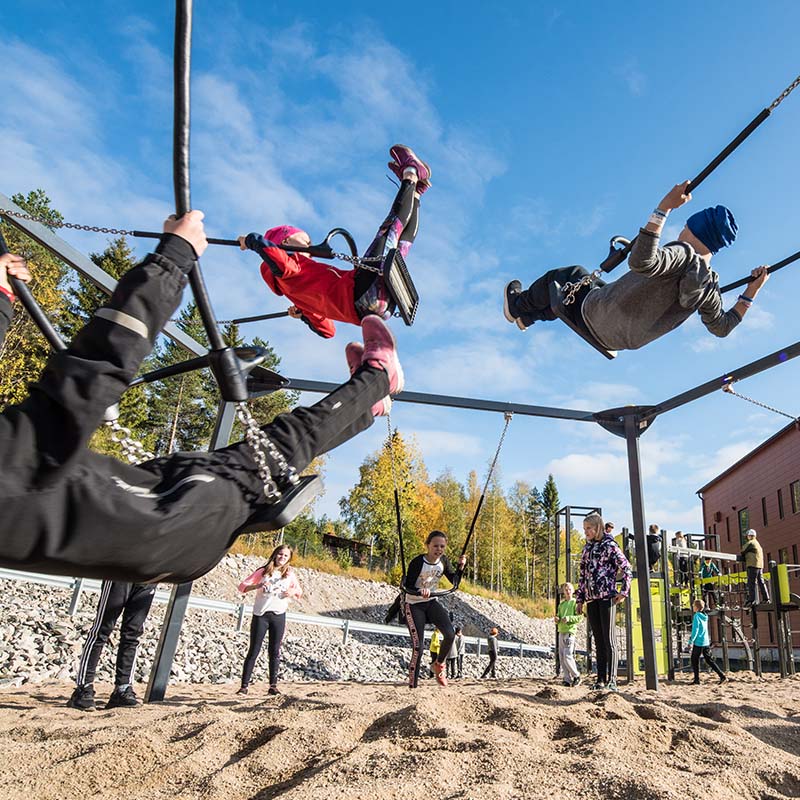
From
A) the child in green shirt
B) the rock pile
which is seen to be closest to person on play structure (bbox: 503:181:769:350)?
the child in green shirt

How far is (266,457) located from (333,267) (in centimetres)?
248

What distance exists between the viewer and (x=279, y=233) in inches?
163

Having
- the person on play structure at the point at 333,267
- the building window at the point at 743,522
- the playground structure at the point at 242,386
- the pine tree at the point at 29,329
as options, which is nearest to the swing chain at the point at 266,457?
the playground structure at the point at 242,386

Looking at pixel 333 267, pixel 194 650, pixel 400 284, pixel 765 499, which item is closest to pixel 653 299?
pixel 400 284

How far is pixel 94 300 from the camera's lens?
2472 centimetres

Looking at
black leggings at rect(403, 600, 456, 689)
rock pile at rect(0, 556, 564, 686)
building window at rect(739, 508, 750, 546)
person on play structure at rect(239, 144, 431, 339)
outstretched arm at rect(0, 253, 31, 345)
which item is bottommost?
rock pile at rect(0, 556, 564, 686)

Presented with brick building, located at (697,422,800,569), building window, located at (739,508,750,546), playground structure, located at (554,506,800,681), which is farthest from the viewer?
building window, located at (739,508,750,546)

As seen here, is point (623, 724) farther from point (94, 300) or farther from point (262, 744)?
point (94, 300)

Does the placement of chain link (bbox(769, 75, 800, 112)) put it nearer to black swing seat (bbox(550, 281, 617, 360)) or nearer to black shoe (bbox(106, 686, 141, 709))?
black swing seat (bbox(550, 281, 617, 360))

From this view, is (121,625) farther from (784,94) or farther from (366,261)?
(784,94)

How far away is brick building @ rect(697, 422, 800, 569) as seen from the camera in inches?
946

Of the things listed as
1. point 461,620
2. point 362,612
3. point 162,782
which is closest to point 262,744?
point 162,782

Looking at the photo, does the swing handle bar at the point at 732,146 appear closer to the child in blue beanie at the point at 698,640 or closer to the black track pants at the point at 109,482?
the black track pants at the point at 109,482

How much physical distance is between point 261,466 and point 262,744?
2007mm
